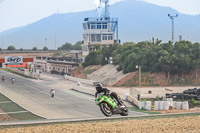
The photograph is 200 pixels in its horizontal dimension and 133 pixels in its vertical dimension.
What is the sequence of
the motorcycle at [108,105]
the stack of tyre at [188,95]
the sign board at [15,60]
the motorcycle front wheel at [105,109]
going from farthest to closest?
1. the sign board at [15,60]
2. the stack of tyre at [188,95]
3. the motorcycle front wheel at [105,109]
4. the motorcycle at [108,105]

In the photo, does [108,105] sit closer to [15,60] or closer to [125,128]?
[125,128]

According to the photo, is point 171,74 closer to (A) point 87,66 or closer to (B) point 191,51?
(B) point 191,51

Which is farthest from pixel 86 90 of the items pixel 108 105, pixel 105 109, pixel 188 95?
pixel 108 105

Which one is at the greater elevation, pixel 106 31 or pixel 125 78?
pixel 106 31

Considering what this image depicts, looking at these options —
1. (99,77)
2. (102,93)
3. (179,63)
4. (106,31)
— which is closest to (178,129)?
(102,93)

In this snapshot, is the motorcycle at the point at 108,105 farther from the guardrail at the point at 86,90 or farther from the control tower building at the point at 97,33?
the control tower building at the point at 97,33

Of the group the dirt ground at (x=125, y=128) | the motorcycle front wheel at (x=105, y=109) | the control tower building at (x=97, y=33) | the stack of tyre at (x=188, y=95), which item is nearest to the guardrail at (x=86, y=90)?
the stack of tyre at (x=188, y=95)

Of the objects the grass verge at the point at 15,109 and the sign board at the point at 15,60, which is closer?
the grass verge at the point at 15,109

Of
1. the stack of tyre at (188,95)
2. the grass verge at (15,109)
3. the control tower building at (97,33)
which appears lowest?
the grass verge at (15,109)

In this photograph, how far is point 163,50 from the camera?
303 ft

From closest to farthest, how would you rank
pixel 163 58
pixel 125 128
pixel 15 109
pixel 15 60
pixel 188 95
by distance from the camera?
1. pixel 125 128
2. pixel 15 109
3. pixel 188 95
4. pixel 163 58
5. pixel 15 60

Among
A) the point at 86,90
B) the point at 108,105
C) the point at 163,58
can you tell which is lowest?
the point at 86,90

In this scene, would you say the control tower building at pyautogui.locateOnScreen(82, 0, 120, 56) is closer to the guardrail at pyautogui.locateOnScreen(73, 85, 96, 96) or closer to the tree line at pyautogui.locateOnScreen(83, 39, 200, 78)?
the tree line at pyautogui.locateOnScreen(83, 39, 200, 78)

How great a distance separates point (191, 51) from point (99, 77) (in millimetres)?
26036
